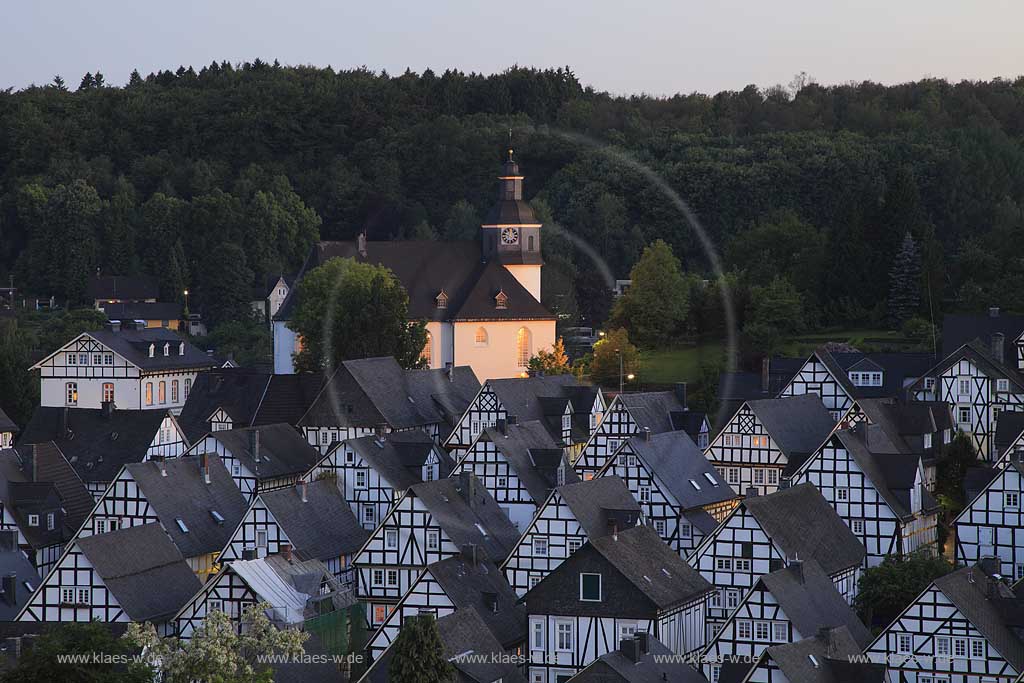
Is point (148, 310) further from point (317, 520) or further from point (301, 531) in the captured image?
point (301, 531)

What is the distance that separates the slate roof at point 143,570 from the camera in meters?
45.1

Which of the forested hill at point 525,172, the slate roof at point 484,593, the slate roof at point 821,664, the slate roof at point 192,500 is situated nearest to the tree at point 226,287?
the forested hill at point 525,172

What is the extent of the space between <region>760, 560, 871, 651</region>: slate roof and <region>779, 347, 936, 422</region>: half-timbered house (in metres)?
17.8

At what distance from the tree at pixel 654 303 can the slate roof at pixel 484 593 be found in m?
34.7

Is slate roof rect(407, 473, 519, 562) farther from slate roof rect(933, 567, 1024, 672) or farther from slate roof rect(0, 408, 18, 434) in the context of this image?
slate roof rect(0, 408, 18, 434)

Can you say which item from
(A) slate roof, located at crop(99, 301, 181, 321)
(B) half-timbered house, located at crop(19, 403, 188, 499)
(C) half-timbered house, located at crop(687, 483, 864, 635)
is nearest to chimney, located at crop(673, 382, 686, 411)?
(B) half-timbered house, located at crop(19, 403, 188, 499)

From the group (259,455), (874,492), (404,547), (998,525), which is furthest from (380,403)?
(998,525)

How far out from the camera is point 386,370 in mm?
67438

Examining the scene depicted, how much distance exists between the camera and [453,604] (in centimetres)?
4372

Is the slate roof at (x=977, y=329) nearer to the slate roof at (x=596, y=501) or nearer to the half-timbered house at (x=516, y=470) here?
the half-timbered house at (x=516, y=470)

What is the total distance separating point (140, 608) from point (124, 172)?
97.8 m

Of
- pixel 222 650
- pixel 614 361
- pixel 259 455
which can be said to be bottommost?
pixel 222 650

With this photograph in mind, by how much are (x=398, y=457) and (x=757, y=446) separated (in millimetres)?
10020

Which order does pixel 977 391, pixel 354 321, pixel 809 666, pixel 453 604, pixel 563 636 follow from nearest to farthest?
pixel 809 666 → pixel 563 636 → pixel 453 604 → pixel 977 391 → pixel 354 321
